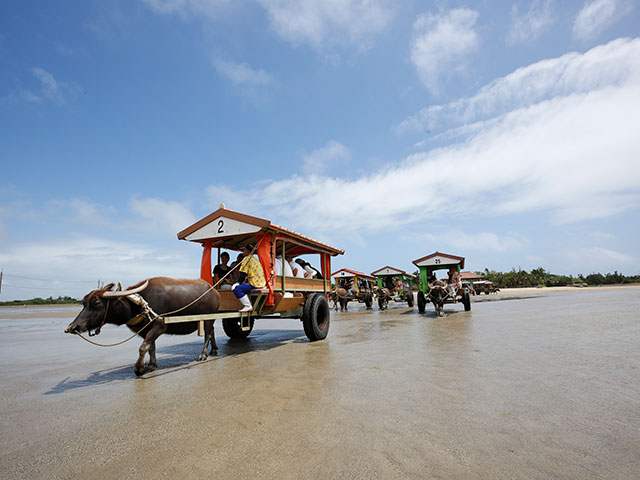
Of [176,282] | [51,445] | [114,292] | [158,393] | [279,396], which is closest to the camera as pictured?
[51,445]

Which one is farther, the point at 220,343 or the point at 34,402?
the point at 220,343

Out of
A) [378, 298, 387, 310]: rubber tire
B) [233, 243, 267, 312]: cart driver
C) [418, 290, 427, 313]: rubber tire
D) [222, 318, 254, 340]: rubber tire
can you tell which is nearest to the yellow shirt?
[233, 243, 267, 312]: cart driver

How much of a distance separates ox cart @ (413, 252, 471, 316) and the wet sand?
7626 millimetres

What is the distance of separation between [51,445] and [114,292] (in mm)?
2431

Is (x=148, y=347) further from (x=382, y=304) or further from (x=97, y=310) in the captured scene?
(x=382, y=304)

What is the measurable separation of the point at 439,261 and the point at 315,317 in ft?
30.9

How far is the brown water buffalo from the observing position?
452 centimetres

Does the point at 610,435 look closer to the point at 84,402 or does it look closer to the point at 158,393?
the point at 158,393

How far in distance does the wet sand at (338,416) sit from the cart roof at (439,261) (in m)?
9.21

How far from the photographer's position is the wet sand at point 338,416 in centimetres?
210

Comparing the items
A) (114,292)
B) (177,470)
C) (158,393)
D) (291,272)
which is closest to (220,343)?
(291,272)

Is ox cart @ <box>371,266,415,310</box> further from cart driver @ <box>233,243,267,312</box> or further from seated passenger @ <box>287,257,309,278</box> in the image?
cart driver @ <box>233,243,267,312</box>

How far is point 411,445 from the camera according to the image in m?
2.31

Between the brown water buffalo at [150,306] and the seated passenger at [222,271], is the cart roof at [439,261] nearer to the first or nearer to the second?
the seated passenger at [222,271]
